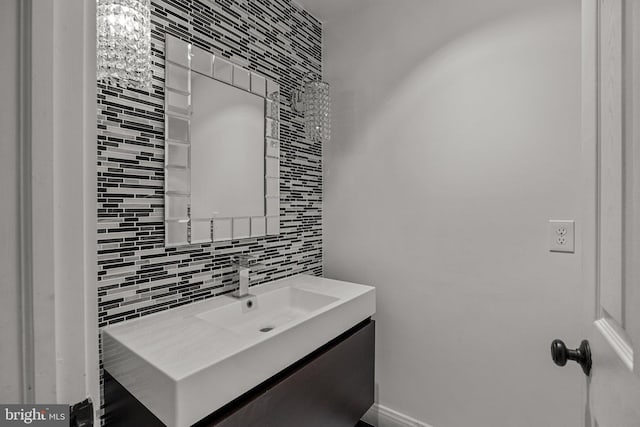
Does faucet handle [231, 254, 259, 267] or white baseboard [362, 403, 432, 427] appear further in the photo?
white baseboard [362, 403, 432, 427]

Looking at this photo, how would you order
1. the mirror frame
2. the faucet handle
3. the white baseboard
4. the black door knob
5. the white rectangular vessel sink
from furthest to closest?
the white baseboard → the faucet handle → the mirror frame → the white rectangular vessel sink → the black door knob

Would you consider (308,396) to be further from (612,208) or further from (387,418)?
(612,208)

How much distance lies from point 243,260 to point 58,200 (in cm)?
106

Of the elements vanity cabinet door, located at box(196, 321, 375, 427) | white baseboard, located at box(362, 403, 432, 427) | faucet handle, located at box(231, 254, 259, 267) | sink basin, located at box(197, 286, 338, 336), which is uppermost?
faucet handle, located at box(231, 254, 259, 267)

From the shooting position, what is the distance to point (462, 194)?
1.49m

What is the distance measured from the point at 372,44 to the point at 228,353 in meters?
1.71

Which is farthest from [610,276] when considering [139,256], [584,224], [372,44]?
[372,44]

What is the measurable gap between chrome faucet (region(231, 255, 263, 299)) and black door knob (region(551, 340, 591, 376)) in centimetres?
112

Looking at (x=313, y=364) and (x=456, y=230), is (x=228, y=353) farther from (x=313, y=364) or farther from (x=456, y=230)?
(x=456, y=230)

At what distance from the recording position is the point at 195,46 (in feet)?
4.21

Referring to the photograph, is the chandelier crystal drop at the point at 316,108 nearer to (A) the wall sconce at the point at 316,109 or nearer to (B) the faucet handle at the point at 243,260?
(A) the wall sconce at the point at 316,109

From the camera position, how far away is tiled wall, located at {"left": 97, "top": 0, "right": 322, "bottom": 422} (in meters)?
1.05

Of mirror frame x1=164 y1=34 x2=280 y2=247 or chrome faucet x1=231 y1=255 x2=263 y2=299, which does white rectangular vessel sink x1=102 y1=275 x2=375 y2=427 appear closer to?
chrome faucet x1=231 y1=255 x2=263 y2=299

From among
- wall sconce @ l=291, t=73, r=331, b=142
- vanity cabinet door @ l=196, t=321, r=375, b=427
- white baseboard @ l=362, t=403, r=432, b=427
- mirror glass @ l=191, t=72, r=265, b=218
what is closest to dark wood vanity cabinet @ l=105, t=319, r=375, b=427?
vanity cabinet door @ l=196, t=321, r=375, b=427
